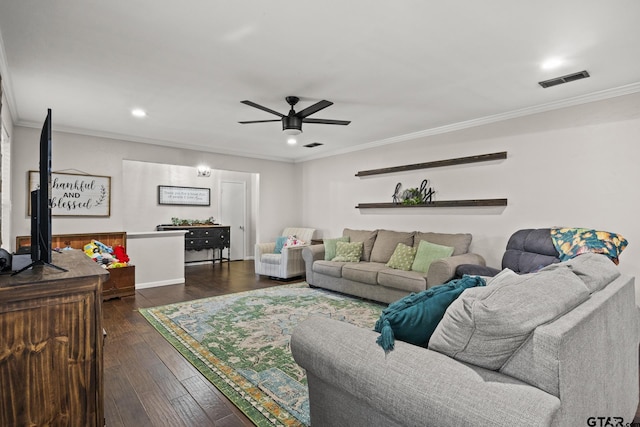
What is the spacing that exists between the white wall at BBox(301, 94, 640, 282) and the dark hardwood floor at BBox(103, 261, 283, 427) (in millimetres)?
3767

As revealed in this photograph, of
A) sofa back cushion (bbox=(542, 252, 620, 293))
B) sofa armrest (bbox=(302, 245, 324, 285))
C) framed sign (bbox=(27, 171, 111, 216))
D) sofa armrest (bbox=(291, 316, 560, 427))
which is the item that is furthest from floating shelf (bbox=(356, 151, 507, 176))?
framed sign (bbox=(27, 171, 111, 216))

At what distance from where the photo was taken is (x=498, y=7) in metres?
2.11

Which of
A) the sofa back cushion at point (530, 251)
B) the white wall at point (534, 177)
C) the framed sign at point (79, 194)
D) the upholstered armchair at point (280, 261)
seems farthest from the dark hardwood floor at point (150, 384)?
the white wall at point (534, 177)

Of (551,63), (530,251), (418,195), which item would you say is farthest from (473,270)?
(551,63)

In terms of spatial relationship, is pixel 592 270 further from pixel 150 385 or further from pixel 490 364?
pixel 150 385

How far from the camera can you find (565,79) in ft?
10.5

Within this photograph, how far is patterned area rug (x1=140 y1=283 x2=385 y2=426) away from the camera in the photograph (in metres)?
2.15

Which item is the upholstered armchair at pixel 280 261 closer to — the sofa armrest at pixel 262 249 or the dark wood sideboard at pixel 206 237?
Answer: the sofa armrest at pixel 262 249

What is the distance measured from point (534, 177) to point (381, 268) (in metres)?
2.14

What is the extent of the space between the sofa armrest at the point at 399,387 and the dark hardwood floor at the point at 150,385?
762mm

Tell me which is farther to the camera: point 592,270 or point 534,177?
point 534,177

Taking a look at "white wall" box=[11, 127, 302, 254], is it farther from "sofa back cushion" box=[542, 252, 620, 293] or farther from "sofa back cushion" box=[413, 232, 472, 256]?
"sofa back cushion" box=[542, 252, 620, 293]

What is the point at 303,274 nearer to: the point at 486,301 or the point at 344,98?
the point at 344,98

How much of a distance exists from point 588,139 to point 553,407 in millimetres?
3758
